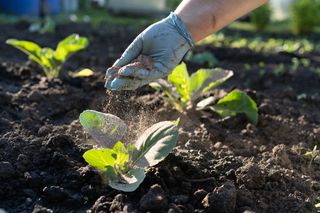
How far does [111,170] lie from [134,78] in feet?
1.80

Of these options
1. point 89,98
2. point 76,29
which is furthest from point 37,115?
point 76,29

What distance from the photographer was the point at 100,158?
7.11ft

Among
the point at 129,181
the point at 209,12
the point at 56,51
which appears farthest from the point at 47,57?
the point at 129,181

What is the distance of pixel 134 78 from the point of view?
8.50ft

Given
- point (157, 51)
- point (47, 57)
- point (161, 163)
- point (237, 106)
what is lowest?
point (237, 106)

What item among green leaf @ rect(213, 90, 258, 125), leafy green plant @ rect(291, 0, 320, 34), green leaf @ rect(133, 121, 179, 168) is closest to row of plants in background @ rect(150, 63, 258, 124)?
green leaf @ rect(213, 90, 258, 125)

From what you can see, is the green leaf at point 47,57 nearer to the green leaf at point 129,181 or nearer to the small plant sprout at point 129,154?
the small plant sprout at point 129,154

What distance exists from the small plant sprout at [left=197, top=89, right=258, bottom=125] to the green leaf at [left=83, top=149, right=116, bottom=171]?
1216 mm

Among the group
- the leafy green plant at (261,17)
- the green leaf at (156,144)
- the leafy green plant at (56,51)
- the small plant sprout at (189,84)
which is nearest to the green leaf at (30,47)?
the leafy green plant at (56,51)

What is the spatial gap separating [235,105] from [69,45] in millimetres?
1280

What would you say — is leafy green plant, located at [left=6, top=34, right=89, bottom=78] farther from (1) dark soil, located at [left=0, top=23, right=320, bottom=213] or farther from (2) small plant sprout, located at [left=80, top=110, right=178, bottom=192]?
(2) small plant sprout, located at [left=80, top=110, right=178, bottom=192]

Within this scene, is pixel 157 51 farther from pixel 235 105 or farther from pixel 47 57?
pixel 47 57

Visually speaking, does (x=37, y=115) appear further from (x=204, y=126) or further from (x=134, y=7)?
(x=134, y=7)

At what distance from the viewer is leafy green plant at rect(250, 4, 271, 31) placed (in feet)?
32.6
